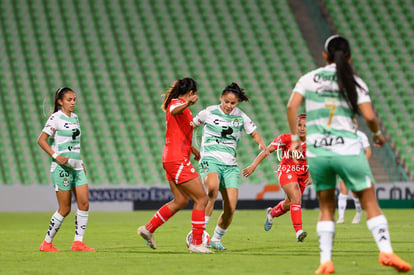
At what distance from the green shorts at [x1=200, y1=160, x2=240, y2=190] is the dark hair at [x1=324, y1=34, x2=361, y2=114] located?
300 cm

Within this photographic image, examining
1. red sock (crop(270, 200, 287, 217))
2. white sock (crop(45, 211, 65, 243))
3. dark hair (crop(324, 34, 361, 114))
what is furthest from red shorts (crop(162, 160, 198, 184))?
red sock (crop(270, 200, 287, 217))

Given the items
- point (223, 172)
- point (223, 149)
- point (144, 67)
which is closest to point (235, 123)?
point (223, 149)

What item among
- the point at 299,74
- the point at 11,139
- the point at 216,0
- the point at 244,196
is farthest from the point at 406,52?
the point at 11,139

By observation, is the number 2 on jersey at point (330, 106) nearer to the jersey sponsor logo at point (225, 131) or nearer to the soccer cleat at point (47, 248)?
the jersey sponsor logo at point (225, 131)

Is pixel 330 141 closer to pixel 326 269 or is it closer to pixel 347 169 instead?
pixel 347 169

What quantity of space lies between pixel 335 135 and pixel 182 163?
97.2 inches

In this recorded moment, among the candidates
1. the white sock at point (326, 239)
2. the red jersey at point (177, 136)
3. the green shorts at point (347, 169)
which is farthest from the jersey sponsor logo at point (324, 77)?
the red jersey at point (177, 136)

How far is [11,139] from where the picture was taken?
2083cm

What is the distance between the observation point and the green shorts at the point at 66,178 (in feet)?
27.7

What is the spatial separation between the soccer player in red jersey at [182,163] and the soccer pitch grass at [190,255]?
409mm

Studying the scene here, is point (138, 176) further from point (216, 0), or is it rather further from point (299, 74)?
point (216, 0)

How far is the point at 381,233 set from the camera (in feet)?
18.3

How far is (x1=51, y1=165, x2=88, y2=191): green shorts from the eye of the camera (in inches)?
333

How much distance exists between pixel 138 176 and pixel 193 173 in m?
12.7
